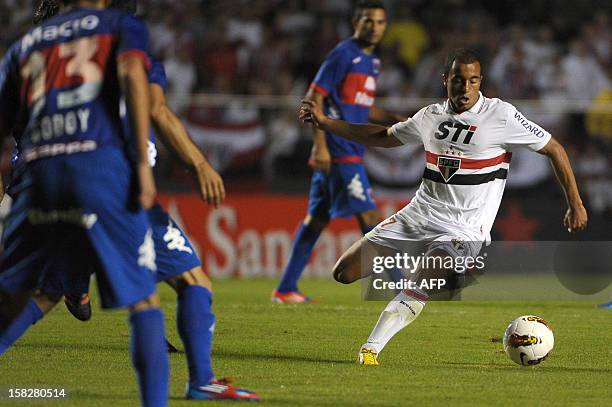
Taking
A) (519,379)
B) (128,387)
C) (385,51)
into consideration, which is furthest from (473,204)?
(385,51)

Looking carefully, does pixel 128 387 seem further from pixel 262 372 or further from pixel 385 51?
pixel 385 51

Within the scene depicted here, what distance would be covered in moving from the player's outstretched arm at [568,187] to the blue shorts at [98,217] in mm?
3637

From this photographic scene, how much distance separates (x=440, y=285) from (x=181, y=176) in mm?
8690

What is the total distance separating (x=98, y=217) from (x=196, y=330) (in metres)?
1.16

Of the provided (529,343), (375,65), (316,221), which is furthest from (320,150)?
(529,343)

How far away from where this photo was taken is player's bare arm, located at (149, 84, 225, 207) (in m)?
5.66

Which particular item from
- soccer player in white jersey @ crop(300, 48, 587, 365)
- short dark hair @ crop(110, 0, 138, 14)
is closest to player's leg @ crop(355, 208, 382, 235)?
soccer player in white jersey @ crop(300, 48, 587, 365)

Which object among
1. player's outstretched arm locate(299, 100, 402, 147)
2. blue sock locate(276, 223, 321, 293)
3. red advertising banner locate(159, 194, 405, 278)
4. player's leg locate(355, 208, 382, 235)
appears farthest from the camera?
red advertising banner locate(159, 194, 405, 278)

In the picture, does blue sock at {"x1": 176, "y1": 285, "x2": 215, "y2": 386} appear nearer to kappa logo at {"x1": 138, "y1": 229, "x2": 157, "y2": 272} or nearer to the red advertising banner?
kappa logo at {"x1": 138, "y1": 229, "x2": 157, "y2": 272}

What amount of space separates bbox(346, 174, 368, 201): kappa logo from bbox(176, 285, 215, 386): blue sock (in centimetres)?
574

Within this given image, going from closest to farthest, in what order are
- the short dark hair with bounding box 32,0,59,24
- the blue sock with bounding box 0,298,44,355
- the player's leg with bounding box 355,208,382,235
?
1. the blue sock with bounding box 0,298,44,355
2. the short dark hair with bounding box 32,0,59,24
3. the player's leg with bounding box 355,208,382,235

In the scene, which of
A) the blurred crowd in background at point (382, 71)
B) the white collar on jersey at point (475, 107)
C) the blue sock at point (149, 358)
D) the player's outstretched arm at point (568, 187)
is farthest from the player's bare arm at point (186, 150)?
the blurred crowd in background at point (382, 71)

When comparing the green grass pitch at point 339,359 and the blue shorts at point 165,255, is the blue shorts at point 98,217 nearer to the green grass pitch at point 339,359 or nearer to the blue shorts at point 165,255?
the blue shorts at point 165,255

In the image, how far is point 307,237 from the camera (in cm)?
1211
